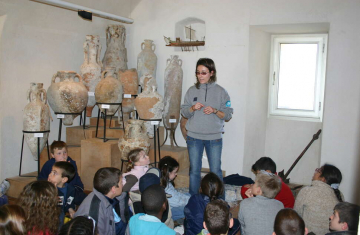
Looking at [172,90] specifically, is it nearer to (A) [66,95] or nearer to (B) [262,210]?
(A) [66,95]

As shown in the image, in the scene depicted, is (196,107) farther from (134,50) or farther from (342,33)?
(134,50)

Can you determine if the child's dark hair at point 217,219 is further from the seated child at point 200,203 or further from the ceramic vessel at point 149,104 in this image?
the ceramic vessel at point 149,104

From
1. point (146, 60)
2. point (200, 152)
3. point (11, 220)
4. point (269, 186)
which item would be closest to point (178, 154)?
point (200, 152)

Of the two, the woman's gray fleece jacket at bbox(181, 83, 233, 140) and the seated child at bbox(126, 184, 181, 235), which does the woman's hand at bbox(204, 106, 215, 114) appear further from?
the seated child at bbox(126, 184, 181, 235)

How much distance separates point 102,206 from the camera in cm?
226

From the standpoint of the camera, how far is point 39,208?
1.95m

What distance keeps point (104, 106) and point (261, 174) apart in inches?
93.3

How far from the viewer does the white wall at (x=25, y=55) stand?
13.8ft

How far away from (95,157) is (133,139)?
26.2 inches

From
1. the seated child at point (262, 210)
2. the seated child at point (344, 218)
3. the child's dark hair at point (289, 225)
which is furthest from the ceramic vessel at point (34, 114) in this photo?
the seated child at point (344, 218)

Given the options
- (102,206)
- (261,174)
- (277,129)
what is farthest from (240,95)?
(102,206)

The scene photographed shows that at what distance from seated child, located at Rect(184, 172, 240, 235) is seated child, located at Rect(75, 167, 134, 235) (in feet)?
1.65

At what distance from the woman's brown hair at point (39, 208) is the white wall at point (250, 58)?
3.14 metres

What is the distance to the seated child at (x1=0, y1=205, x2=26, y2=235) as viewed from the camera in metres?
1.54
